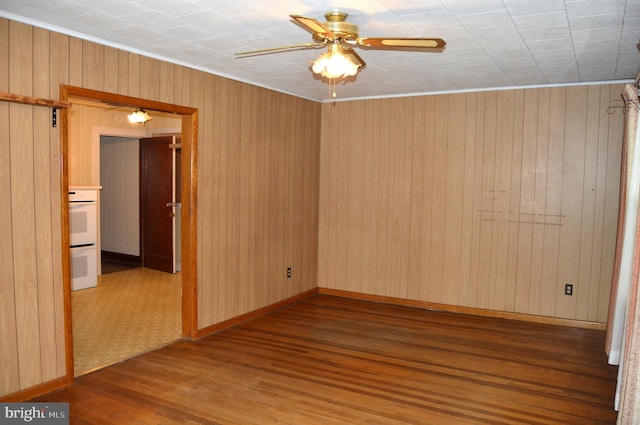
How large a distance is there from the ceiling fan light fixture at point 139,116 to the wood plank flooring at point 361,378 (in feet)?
11.2

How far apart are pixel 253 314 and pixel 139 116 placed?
11.0 ft

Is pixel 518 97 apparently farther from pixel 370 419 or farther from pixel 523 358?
pixel 370 419

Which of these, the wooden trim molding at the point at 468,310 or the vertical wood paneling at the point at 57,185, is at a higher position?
the vertical wood paneling at the point at 57,185

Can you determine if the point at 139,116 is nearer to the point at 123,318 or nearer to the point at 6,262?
the point at 123,318

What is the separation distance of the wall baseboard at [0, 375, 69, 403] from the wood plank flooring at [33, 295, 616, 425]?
0.08 m

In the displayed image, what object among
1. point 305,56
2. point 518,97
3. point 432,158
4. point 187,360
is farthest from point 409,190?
point 187,360

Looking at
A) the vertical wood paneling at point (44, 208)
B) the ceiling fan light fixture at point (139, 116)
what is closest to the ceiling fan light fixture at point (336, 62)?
the vertical wood paneling at point (44, 208)

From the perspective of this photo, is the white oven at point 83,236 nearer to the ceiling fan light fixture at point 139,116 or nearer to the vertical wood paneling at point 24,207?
the ceiling fan light fixture at point 139,116

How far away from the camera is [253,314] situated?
5.14 m

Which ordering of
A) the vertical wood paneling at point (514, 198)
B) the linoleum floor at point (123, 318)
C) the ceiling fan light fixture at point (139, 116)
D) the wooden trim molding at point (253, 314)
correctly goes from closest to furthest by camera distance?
1. the linoleum floor at point (123, 318)
2. the wooden trim molding at point (253, 314)
3. the vertical wood paneling at point (514, 198)
4. the ceiling fan light fixture at point (139, 116)

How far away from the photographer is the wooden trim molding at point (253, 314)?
4586 mm

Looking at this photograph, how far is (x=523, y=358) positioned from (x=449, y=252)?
1614 mm

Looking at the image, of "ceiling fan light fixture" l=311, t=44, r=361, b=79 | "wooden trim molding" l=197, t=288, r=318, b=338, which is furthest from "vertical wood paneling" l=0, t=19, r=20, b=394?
"ceiling fan light fixture" l=311, t=44, r=361, b=79

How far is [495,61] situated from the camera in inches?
156
